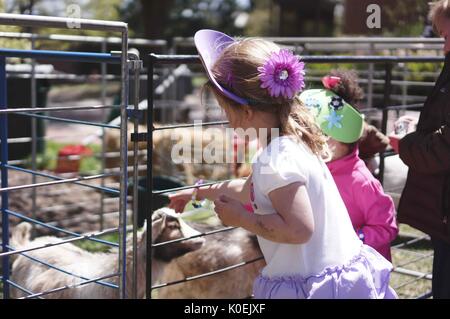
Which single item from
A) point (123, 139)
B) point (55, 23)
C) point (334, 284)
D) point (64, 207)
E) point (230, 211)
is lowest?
point (64, 207)

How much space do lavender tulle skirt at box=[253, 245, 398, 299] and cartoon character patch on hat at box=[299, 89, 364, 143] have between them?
935 millimetres

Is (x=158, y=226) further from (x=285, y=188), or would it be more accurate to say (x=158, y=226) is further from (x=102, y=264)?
(x=285, y=188)

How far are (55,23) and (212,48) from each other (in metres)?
0.68

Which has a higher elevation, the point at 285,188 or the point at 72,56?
the point at 72,56

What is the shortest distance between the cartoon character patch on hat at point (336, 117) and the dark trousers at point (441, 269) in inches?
25.0

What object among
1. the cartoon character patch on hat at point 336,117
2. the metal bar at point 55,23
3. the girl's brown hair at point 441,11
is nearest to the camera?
the metal bar at point 55,23

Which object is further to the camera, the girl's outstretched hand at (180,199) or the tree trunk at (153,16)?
the tree trunk at (153,16)

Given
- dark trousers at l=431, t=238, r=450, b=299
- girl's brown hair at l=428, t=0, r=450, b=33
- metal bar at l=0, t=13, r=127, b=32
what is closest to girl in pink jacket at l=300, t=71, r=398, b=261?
dark trousers at l=431, t=238, r=450, b=299

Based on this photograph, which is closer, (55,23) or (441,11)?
(55,23)

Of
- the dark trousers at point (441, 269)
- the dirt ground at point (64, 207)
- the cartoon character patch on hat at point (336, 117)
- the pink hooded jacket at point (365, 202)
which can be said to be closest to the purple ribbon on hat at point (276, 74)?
the cartoon character patch on hat at point (336, 117)

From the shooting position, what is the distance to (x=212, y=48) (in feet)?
7.43

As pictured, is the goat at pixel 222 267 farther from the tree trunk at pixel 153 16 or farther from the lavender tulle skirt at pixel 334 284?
the tree trunk at pixel 153 16

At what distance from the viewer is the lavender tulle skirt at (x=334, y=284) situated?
6.83 feet

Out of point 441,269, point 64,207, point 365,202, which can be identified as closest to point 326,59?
point 365,202
